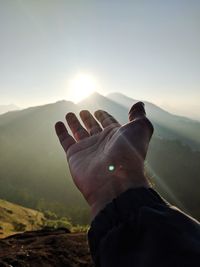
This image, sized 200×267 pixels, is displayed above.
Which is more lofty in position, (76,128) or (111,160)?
(76,128)

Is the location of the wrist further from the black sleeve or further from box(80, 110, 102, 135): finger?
box(80, 110, 102, 135): finger

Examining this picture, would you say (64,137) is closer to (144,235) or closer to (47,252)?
(144,235)

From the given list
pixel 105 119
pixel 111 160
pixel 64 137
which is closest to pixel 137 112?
pixel 111 160

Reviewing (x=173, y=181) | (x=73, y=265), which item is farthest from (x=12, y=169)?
(x=73, y=265)

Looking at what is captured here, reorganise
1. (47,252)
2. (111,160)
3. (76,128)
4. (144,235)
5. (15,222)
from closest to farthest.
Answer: (144,235) < (111,160) < (76,128) < (47,252) < (15,222)

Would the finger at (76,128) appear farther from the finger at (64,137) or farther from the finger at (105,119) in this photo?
the finger at (105,119)
